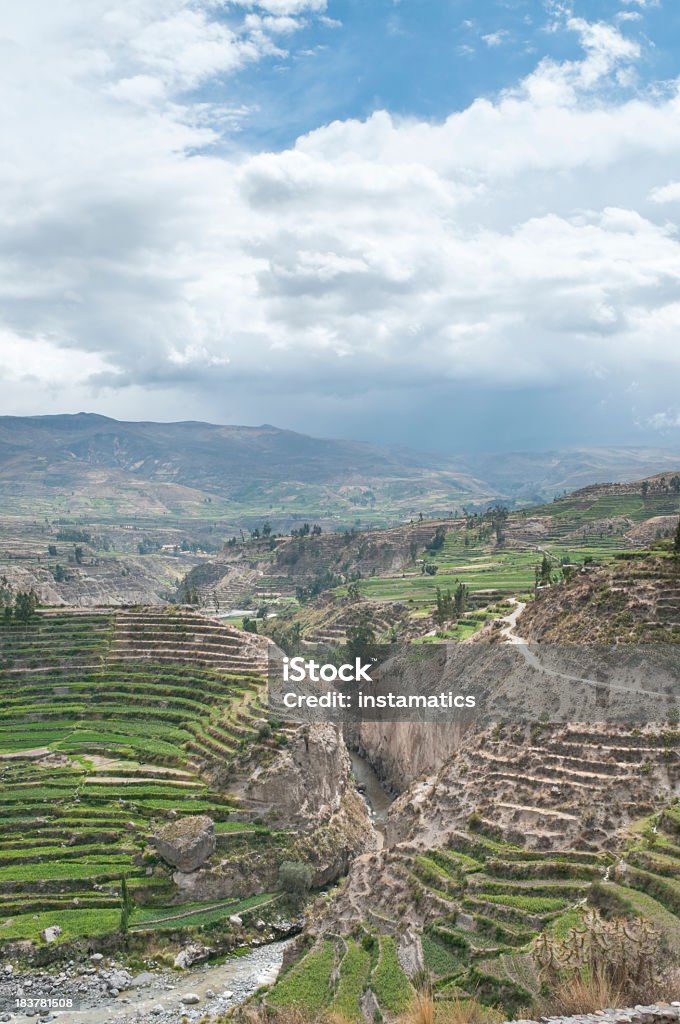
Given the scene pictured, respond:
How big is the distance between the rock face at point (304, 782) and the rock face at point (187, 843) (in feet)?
19.7

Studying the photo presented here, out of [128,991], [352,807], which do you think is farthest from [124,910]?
[352,807]

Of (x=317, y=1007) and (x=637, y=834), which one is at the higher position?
(x=637, y=834)

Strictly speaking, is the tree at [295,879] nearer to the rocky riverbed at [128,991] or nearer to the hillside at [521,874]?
the hillside at [521,874]

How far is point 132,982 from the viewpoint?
46.3 metres

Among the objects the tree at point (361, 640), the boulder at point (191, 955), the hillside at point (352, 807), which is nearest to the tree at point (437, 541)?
the tree at point (361, 640)

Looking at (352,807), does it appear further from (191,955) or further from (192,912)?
(191,955)

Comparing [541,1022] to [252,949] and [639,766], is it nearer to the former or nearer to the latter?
[639,766]

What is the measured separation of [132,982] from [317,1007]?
15.4 metres

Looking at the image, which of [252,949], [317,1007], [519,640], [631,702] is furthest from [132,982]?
[519,640]

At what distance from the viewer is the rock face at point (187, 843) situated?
54562 mm

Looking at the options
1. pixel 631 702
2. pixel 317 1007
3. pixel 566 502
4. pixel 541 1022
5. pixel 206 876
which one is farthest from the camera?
pixel 566 502

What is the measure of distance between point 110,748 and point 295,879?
20.9 metres

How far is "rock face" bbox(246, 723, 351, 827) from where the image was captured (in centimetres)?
6172

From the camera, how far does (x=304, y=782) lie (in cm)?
6353
